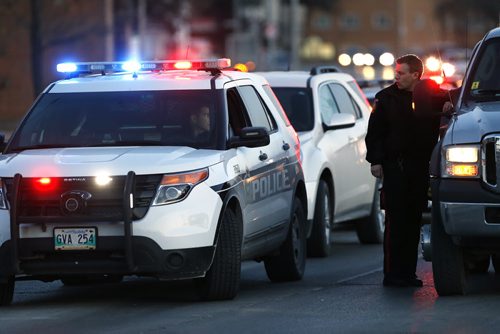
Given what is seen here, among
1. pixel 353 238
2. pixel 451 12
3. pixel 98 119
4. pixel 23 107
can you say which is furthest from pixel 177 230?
pixel 451 12

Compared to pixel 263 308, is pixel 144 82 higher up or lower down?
higher up

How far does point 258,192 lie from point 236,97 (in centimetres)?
79

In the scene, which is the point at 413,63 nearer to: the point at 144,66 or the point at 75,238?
the point at 144,66

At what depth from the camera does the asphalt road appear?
950 centimetres

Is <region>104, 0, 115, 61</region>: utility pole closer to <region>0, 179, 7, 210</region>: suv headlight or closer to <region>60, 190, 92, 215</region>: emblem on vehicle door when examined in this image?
<region>0, 179, 7, 210</region>: suv headlight

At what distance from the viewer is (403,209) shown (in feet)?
38.8

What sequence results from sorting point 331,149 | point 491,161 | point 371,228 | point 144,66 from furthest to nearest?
point 371,228 → point 331,149 → point 144,66 → point 491,161

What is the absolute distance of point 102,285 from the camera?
12430 mm

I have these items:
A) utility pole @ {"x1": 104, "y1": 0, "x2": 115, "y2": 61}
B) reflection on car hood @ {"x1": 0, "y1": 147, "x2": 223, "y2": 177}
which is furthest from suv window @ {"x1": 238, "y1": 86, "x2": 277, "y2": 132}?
utility pole @ {"x1": 104, "y1": 0, "x2": 115, "y2": 61}

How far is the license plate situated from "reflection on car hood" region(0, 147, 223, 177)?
1.22ft

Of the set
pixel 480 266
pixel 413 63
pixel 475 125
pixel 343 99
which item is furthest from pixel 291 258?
pixel 343 99

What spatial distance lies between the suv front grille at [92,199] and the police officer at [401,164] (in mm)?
2280

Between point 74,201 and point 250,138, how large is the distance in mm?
1511

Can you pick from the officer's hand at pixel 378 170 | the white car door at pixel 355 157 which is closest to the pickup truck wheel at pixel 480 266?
the officer's hand at pixel 378 170
